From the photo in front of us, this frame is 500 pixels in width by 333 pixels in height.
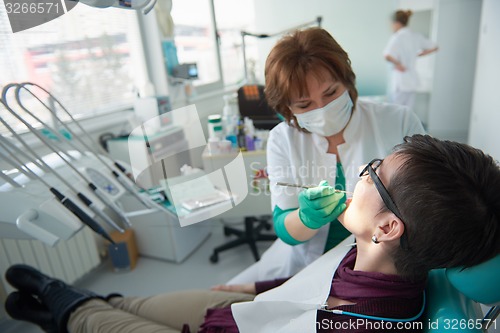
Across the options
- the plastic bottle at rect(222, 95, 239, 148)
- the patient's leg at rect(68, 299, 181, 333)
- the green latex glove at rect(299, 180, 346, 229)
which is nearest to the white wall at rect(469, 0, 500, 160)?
the green latex glove at rect(299, 180, 346, 229)

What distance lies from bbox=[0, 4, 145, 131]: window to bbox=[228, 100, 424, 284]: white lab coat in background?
1119 mm

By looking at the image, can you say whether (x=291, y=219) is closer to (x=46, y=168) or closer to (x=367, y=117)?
(x=367, y=117)

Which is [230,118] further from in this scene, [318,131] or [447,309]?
[447,309]

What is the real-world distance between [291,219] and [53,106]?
109 centimetres

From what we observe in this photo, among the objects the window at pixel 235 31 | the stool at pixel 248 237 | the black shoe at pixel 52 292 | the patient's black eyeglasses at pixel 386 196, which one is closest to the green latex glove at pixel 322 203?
the patient's black eyeglasses at pixel 386 196

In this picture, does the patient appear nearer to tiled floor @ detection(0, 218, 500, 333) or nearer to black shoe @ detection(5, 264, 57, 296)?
black shoe @ detection(5, 264, 57, 296)

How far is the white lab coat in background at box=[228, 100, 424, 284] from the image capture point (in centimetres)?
98

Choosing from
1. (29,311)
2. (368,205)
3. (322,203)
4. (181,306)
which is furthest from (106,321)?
(368,205)

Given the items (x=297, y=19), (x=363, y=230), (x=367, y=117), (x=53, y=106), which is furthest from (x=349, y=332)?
(x=53, y=106)

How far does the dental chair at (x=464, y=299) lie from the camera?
0.64 m

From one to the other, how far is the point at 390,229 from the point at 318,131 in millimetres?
396

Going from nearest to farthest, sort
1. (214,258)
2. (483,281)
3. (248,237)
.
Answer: (483,281), (214,258), (248,237)

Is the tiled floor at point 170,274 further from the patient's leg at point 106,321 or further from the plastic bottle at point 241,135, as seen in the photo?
the patient's leg at point 106,321

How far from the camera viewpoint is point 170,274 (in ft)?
7.38
